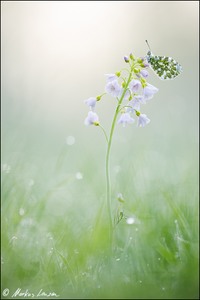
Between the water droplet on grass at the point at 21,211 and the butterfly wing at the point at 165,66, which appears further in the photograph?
the water droplet on grass at the point at 21,211

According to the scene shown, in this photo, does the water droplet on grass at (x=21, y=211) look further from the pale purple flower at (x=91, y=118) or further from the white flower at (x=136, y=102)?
the white flower at (x=136, y=102)

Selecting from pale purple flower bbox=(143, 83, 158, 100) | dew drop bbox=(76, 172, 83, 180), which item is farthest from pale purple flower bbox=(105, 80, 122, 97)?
dew drop bbox=(76, 172, 83, 180)

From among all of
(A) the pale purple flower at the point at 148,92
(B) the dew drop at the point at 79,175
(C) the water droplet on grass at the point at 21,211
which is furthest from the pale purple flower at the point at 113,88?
(B) the dew drop at the point at 79,175

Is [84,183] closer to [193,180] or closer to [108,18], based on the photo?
[193,180]

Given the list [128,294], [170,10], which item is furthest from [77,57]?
[128,294]

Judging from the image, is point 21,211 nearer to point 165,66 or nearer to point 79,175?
point 79,175

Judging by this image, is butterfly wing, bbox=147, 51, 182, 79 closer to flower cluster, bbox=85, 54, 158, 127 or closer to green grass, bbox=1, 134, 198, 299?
flower cluster, bbox=85, 54, 158, 127
